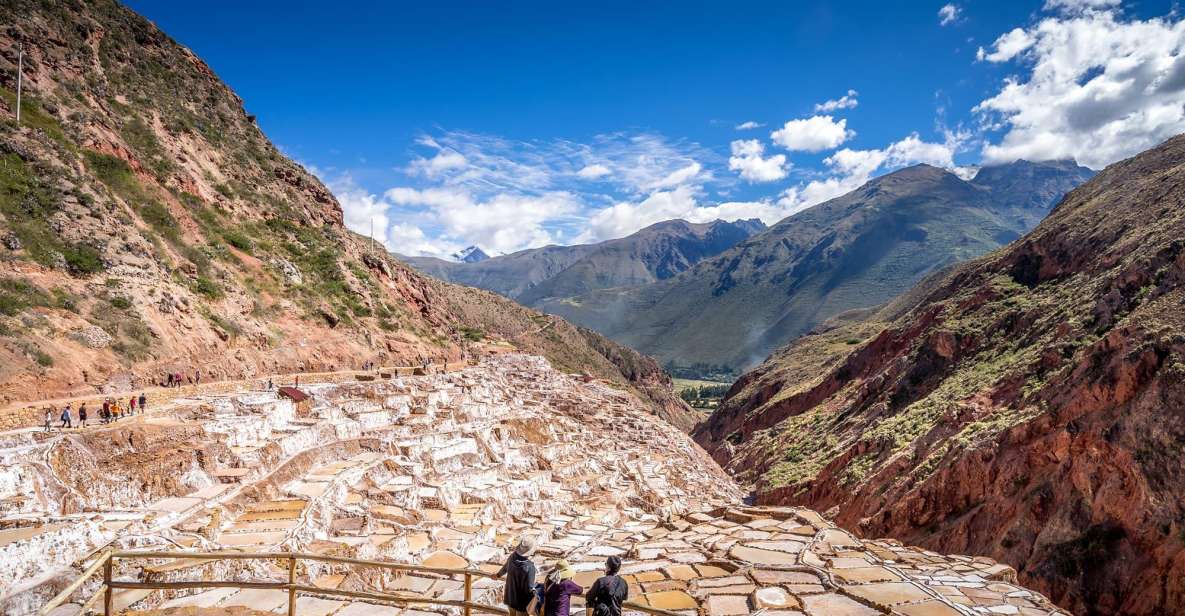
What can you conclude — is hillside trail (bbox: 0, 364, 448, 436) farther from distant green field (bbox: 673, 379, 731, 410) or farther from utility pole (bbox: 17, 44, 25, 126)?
distant green field (bbox: 673, 379, 731, 410)

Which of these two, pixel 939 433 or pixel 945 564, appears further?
pixel 939 433

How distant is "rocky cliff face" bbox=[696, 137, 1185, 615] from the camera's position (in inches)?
649

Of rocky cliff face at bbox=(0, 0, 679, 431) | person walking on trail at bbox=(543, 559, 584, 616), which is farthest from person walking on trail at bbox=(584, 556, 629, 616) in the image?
rocky cliff face at bbox=(0, 0, 679, 431)

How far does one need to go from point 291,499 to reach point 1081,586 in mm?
19589

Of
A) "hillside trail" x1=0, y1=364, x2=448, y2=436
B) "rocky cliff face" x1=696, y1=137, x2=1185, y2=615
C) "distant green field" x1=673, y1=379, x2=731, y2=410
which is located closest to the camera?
"hillside trail" x1=0, y1=364, x2=448, y2=436

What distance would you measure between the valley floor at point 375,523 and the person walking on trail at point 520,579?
1.22m

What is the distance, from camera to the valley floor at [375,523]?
27.6 feet

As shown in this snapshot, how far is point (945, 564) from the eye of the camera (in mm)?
10680

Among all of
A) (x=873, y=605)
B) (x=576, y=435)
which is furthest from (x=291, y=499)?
(x=576, y=435)

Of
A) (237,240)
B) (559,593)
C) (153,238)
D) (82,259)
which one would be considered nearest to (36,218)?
(82,259)

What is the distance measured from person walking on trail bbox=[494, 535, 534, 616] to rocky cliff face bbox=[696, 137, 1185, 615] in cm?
1711

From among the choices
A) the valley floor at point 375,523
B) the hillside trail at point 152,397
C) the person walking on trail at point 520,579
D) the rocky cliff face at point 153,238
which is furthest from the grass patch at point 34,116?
the person walking on trail at point 520,579

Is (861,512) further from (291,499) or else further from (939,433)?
(291,499)

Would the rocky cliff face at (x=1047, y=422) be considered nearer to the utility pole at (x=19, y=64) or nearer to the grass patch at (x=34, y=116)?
the grass patch at (x=34, y=116)
